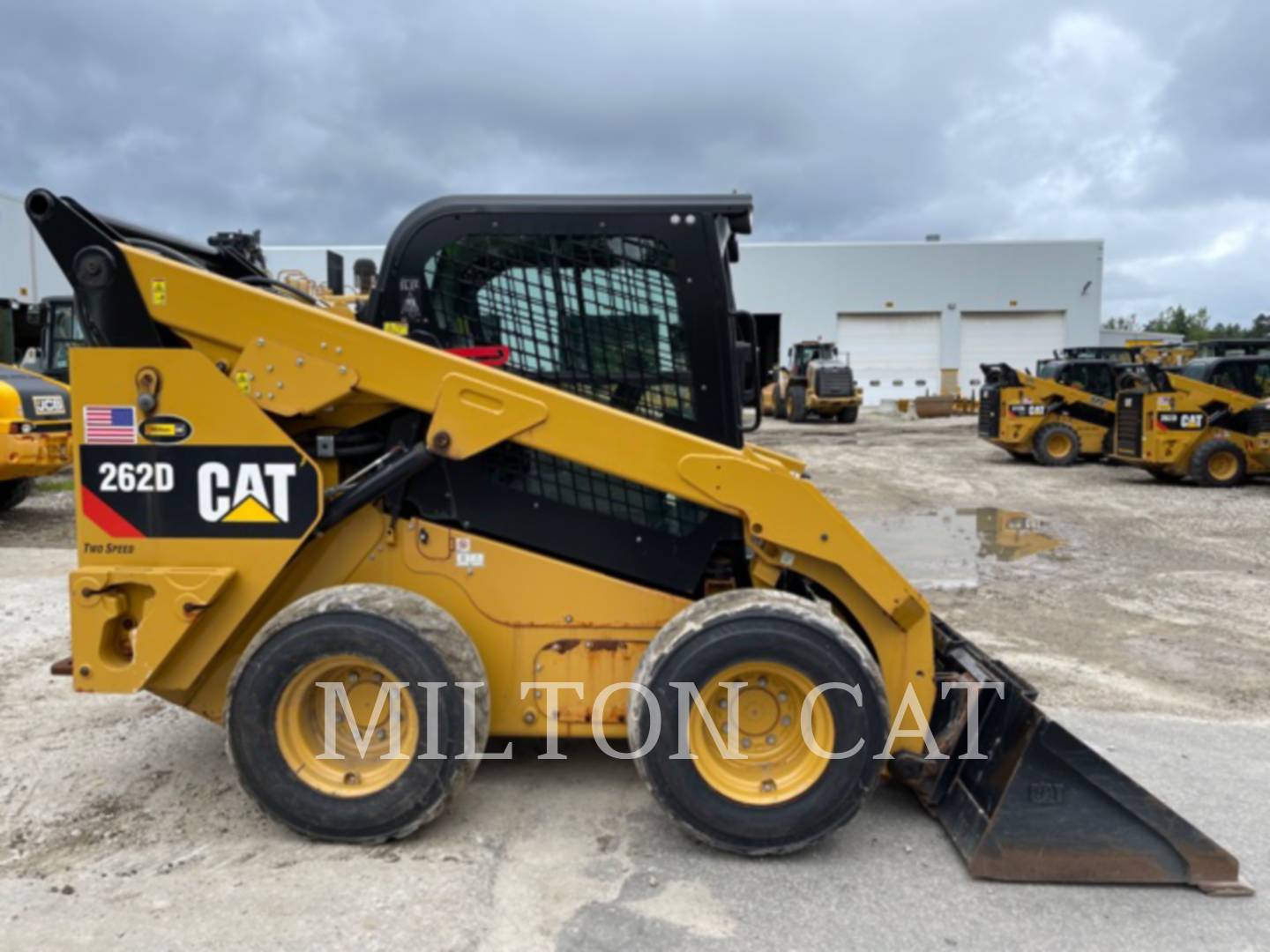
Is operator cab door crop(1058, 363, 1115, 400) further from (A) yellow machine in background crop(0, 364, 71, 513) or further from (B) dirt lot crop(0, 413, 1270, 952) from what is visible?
(A) yellow machine in background crop(0, 364, 71, 513)

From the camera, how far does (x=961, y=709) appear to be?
147 inches

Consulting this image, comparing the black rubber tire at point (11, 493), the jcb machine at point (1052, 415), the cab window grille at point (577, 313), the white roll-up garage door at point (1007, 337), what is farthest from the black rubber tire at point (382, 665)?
the white roll-up garage door at point (1007, 337)

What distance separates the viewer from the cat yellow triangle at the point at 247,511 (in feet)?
11.6

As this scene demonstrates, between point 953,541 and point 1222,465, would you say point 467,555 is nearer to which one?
point 953,541

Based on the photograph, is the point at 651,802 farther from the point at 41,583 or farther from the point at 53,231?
the point at 41,583

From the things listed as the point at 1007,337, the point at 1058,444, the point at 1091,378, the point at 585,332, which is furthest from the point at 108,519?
the point at 1007,337

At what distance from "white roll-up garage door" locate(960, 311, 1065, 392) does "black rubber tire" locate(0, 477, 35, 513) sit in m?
37.1

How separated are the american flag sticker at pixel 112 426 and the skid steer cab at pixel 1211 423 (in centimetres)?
1536

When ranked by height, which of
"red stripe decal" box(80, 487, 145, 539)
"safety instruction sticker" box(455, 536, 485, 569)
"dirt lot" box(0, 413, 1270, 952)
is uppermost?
"red stripe decal" box(80, 487, 145, 539)

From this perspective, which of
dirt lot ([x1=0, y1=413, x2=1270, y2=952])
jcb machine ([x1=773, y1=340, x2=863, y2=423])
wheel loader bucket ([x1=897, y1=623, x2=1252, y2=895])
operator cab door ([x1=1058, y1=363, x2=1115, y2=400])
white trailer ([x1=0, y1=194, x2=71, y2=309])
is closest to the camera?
dirt lot ([x1=0, y1=413, x2=1270, y2=952])

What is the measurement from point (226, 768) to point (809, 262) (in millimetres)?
39897

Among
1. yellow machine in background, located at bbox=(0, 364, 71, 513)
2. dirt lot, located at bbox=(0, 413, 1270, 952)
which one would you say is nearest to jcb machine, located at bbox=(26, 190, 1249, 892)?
dirt lot, located at bbox=(0, 413, 1270, 952)

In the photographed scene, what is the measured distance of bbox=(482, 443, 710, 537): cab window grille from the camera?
388 cm

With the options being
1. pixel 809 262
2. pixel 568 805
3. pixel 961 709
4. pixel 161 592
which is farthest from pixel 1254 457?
pixel 809 262
